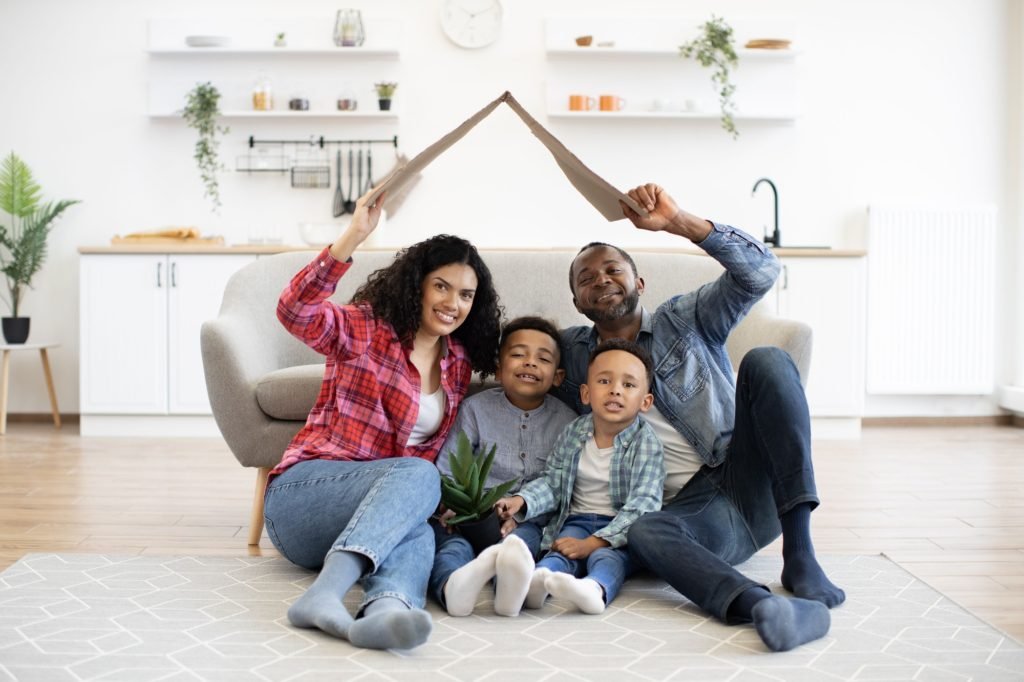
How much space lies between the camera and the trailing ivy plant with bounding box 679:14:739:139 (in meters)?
5.16

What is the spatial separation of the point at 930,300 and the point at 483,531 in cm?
381

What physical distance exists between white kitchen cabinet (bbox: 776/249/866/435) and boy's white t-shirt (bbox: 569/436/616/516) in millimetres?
2731

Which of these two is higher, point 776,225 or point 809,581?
point 776,225

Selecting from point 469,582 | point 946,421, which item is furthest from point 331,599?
point 946,421

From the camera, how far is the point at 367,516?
2.01 m

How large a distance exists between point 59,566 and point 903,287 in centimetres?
426

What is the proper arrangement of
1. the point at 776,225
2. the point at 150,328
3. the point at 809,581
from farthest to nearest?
the point at 776,225 < the point at 150,328 < the point at 809,581

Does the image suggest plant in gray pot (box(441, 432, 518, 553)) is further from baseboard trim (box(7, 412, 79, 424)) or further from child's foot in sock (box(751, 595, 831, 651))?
baseboard trim (box(7, 412, 79, 424))

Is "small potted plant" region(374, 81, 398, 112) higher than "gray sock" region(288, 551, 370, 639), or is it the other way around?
"small potted plant" region(374, 81, 398, 112)

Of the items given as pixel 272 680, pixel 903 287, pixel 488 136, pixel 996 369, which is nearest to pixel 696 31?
pixel 488 136

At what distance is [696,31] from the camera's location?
526 cm

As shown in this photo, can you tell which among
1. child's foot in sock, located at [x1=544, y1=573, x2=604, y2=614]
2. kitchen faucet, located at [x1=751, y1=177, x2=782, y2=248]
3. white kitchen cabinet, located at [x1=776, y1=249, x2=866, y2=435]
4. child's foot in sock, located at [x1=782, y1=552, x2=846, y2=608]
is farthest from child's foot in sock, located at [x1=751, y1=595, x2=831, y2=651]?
kitchen faucet, located at [x1=751, y1=177, x2=782, y2=248]

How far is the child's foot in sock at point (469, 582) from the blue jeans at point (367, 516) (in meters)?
0.06

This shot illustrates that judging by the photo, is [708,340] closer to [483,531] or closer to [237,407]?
[483,531]
